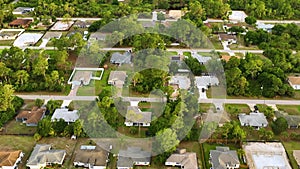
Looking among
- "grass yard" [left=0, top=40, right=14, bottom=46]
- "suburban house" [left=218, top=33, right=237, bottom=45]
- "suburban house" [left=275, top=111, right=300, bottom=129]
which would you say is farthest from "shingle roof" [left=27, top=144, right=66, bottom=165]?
"suburban house" [left=218, top=33, right=237, bottom=45]

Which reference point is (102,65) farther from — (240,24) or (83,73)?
(240,24)

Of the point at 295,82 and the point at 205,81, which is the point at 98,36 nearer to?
the point at 205,81

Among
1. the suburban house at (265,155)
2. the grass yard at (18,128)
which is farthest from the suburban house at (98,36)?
the suburban house at (265,155)

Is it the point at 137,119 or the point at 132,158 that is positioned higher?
the point at 137,119

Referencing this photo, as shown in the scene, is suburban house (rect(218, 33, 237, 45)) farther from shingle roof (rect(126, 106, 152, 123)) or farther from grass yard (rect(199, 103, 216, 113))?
shingle roof (rect(126, 106, 152, 123))

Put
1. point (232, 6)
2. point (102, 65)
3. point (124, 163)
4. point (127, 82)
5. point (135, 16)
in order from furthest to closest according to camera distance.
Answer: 1. point (232, 6)
2. point (135, 16)
3. point (102, 65)
4. point (127, 82)
5. point (124, 163)

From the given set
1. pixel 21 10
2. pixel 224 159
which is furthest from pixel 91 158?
pixel 21 10

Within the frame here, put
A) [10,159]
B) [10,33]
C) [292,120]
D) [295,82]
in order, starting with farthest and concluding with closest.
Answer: [10,33]
[295,82]
[292,120]
[10,159]

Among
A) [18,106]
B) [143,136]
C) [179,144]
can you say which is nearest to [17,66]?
[18,106]

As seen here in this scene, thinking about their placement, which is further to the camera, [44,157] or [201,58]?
[201,58]
